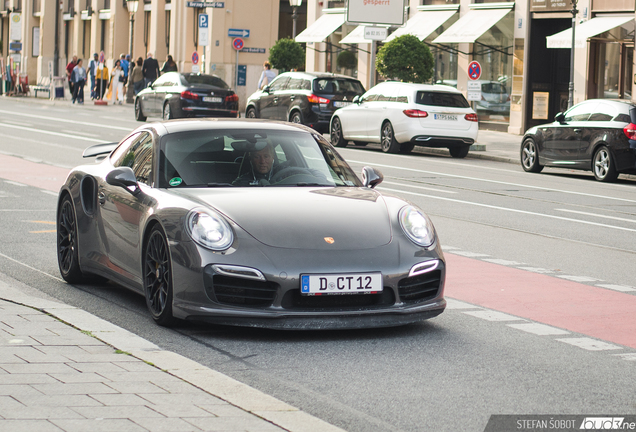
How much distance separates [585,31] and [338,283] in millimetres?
25056

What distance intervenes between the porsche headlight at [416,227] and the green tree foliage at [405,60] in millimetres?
25441

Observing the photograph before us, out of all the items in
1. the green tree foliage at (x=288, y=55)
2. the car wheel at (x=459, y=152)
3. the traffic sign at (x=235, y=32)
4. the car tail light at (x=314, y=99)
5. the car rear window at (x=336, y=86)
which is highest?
the traffic sign at (x=235, y=32)

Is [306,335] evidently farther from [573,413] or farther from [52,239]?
[52,239]

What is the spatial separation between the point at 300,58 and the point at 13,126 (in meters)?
15.1

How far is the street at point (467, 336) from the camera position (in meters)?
5.09

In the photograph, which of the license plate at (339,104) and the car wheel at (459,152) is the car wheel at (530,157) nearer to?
the car wheel at (459,152)

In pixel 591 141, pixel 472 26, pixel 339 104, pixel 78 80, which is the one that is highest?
pixel 472 26

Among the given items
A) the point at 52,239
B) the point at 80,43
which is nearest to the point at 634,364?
the point at 52,239

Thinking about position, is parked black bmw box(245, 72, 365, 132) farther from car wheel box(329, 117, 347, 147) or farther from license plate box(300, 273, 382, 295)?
license plate box(300, 273, 382, 295)

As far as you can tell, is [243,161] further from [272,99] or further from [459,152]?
[272,99]

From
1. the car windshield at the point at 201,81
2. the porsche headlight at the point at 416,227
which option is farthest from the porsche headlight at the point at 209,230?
the car windshield at the point at 201,81

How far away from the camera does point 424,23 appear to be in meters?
37.2

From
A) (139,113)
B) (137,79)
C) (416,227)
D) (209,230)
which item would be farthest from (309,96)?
(209,230)

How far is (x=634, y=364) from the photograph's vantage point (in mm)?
5922
